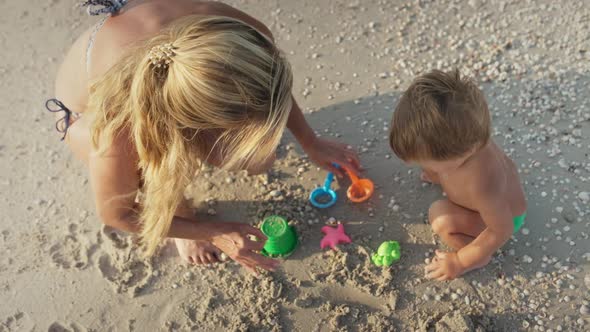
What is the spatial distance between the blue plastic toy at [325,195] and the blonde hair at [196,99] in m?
0.93

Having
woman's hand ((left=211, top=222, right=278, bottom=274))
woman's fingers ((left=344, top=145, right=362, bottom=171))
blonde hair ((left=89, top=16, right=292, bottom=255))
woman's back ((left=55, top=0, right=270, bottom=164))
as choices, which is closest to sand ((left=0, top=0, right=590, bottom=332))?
woman's fingers ((left=344, top=145, right=362, bottom=171))

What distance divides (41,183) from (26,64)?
107cm

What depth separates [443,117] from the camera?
1774 mm

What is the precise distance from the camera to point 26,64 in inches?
140

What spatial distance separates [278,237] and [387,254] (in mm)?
538

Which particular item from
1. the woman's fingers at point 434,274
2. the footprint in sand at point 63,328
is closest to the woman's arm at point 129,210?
the footprint in sand at point 63,328

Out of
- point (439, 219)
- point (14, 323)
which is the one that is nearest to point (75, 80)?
point (14, 323)

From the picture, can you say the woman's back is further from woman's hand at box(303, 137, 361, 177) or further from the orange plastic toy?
the orange plastic toy

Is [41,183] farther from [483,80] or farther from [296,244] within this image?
[483,80]

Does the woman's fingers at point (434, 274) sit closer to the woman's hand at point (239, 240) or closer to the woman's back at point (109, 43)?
the woman's hand at point (239, 240)

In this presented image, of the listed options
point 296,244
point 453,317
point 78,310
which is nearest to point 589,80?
point 453,317

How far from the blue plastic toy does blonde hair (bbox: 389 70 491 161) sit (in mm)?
879

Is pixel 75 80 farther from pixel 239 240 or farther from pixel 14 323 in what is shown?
pixel 14 323

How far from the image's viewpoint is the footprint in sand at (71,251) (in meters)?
2.66
